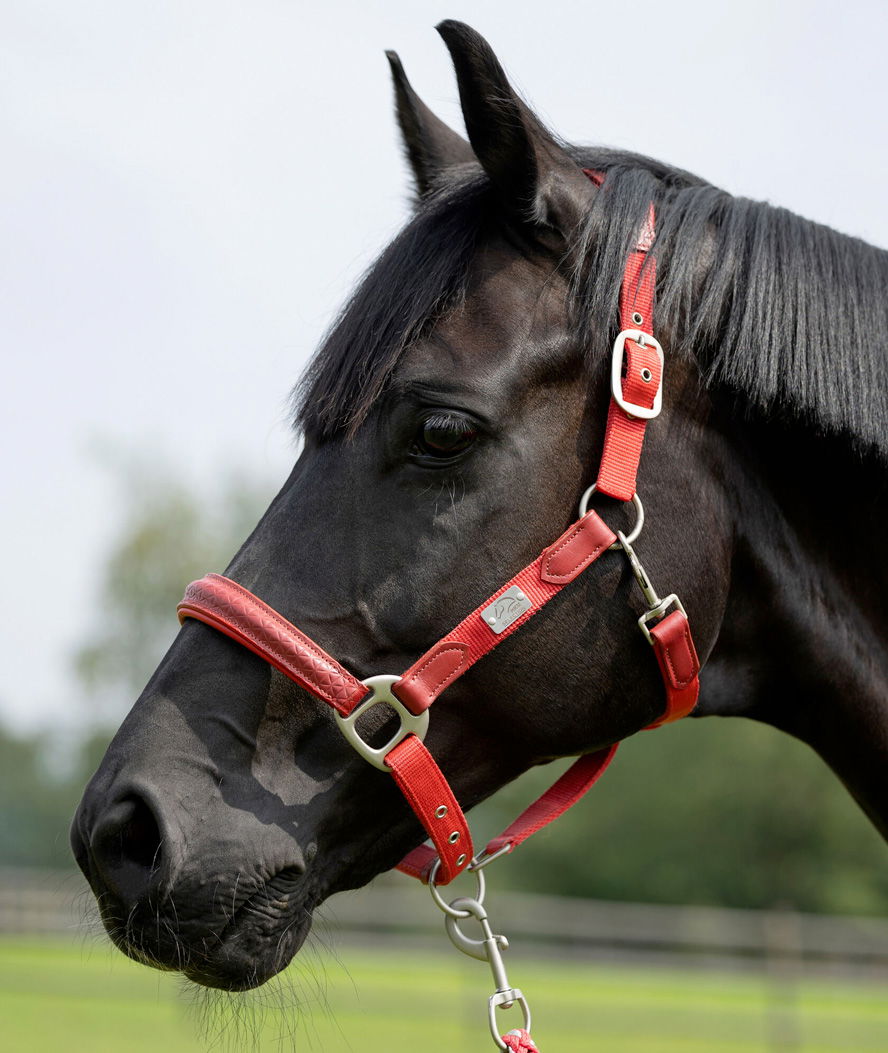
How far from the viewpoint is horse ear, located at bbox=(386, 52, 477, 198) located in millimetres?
3270

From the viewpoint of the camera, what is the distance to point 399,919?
94.4 ft

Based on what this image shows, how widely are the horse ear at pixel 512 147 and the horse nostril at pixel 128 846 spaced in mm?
1554

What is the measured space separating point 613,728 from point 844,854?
3991 cm

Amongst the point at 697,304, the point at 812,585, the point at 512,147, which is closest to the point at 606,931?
the point at 812,585

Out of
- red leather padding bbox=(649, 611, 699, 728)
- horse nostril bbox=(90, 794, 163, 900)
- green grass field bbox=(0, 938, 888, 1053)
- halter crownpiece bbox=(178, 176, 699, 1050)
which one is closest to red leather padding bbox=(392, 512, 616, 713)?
halter crownpiece bbox=(178, 176, 699, 1050)

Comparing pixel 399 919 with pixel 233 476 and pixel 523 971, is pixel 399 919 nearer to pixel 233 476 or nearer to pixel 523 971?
pixel 523 971

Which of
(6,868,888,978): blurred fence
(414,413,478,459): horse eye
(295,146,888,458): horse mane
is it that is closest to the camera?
(414,413,478,459): horse eye

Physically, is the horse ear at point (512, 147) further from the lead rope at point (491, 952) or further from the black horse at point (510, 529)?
the lead rope at point (491, 952)

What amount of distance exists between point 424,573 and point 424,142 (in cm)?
157

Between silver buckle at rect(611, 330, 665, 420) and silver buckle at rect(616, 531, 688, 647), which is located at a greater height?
silver buckle at rect(611, 330, 665, 420)

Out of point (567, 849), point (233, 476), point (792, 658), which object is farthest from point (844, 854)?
point (792, 658)

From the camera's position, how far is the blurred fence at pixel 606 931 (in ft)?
74.9

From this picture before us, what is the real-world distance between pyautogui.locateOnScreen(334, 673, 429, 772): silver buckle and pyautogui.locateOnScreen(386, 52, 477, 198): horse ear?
159 centimetres

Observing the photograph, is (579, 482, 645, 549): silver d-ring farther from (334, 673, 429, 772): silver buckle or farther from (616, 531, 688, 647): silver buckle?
(334, 673, 429, 772): silver buckle
